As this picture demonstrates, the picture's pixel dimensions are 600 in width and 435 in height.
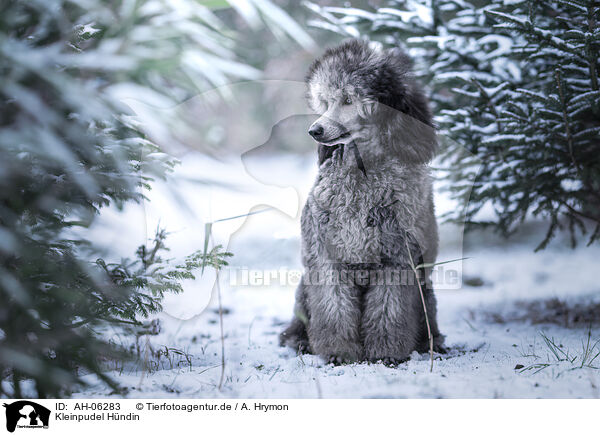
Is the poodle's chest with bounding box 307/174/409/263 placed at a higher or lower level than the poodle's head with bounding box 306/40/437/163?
lower

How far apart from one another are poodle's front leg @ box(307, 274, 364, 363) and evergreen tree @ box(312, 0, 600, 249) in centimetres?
103

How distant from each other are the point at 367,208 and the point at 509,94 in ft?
3.78

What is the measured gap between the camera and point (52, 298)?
1.42 m

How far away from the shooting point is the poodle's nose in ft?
5.00

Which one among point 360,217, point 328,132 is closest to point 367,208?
point 360,217

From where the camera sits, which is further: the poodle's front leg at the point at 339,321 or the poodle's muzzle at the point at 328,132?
the poodle's front leg at the point at 339,321

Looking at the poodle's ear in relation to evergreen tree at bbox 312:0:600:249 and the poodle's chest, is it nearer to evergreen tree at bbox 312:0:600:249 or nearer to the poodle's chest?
the poodle's chest

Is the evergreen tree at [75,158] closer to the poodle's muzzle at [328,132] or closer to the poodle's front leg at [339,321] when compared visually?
the poodle's muzzle at [328,132]

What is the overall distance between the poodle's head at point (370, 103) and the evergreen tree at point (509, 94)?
0.69 meters

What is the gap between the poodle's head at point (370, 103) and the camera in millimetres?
1604

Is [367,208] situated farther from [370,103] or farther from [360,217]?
[370,103]
